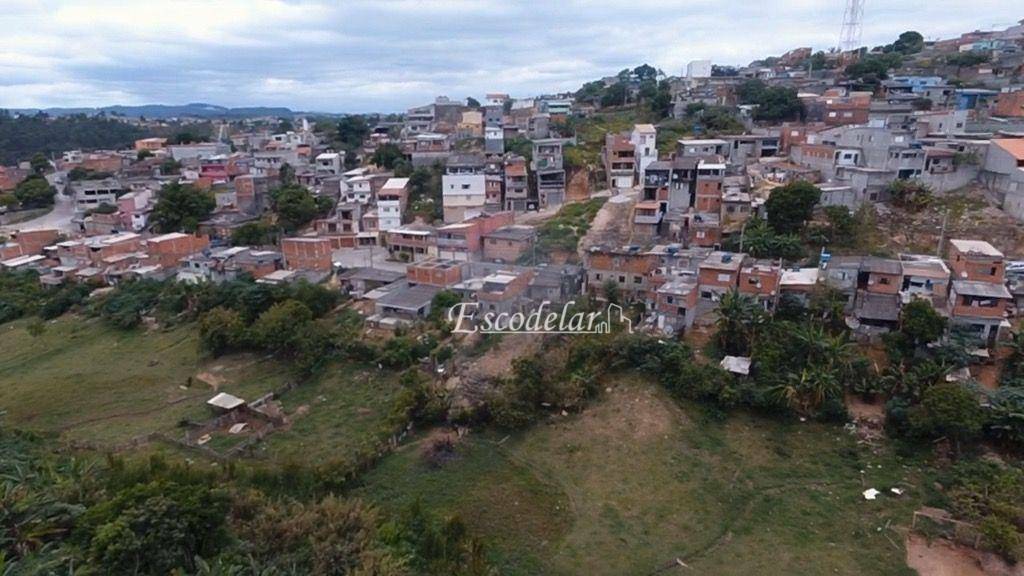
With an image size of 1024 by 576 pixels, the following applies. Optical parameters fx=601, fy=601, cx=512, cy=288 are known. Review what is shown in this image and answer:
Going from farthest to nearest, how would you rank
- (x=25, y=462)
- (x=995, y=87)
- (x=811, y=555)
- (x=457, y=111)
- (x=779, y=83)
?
(x=457, y=111) → (x=779, y=83) → (x=995, y=87) → (x=25, y=462) → (x=811, y=555)

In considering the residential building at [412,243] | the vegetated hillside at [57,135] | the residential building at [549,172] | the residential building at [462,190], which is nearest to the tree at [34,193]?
the vegetated hillside at [57,135]

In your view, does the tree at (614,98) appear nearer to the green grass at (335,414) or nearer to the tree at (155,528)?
the green grass at (335,414)

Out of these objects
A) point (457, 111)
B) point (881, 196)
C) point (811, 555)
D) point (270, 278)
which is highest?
point (457, 111)

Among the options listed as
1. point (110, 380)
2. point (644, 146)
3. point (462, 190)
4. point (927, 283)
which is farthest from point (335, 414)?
point (644, 146)

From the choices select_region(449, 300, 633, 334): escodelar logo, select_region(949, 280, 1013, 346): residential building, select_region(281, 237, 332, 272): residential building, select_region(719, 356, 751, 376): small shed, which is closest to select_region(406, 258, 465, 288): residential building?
select_region(449, 300, 633, 334): escodelar logo

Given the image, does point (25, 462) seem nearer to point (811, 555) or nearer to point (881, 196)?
point (811, 555)

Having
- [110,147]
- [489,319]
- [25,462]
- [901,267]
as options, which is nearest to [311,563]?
[25,462]
